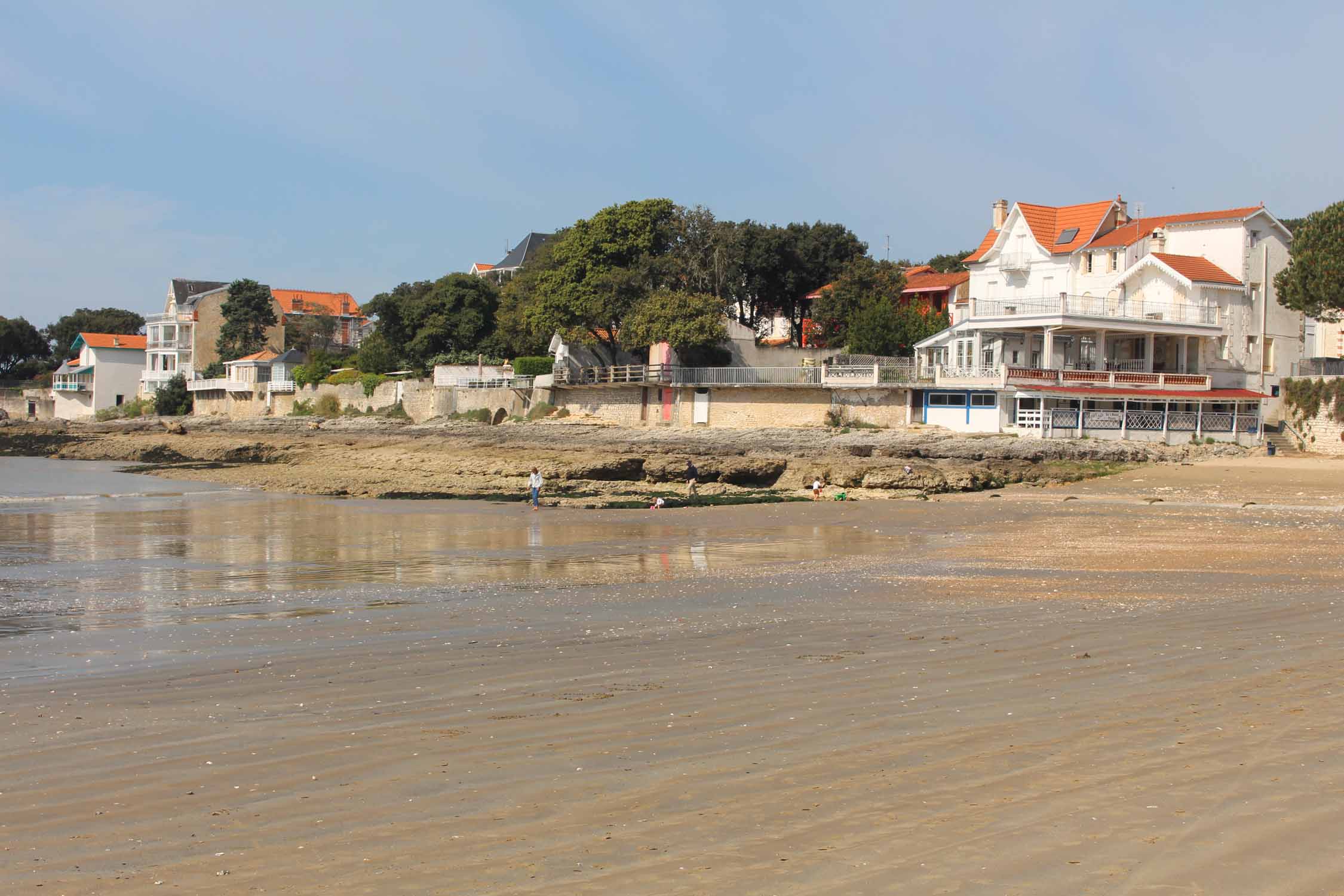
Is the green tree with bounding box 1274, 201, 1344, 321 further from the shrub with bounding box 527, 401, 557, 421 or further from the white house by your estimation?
the white house

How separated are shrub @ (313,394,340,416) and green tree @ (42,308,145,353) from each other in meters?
54.6

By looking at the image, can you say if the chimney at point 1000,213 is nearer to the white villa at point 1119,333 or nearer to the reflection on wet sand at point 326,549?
the white villa at point 1119,333

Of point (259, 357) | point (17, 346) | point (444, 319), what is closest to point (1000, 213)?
point (444, 319)

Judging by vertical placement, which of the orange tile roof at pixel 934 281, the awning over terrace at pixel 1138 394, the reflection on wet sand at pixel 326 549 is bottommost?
the reflection on wet sand at pixel 326 549

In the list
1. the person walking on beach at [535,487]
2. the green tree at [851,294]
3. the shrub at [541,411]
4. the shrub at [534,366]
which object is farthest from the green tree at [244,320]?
the person walking on beach at [535,487]

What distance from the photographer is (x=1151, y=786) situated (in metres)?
5.41

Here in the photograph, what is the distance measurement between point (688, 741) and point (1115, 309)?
43895 millimetres

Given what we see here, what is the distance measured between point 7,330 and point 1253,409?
111 metres

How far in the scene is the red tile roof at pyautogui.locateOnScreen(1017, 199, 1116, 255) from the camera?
4859 cm

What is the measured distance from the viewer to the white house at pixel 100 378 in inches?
3492

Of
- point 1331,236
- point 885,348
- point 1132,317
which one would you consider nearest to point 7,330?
point 885,348

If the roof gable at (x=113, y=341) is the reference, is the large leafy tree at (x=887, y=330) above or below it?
below

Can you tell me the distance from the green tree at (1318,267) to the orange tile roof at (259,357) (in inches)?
2431

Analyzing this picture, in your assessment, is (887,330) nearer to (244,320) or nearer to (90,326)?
(244,320)
